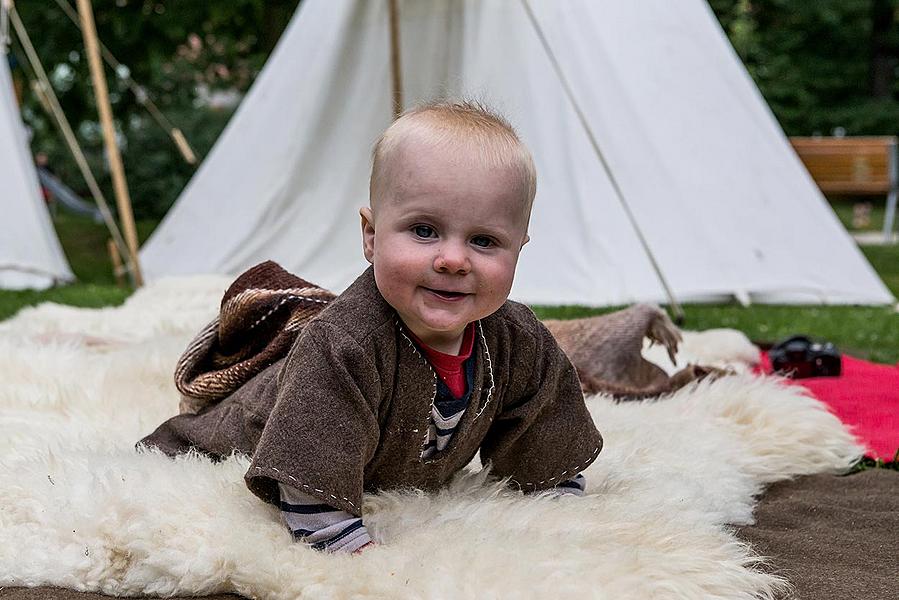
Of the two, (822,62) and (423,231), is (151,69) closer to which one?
(423,231)

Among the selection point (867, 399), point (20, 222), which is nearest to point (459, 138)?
point (867, 399)

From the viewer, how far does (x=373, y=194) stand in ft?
4.68

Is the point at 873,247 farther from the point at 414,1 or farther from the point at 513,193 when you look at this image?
the point at 513,193

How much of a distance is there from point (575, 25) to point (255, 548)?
3.83 m

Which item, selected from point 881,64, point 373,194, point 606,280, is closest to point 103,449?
point 373,194

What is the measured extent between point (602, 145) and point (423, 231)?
3404mm

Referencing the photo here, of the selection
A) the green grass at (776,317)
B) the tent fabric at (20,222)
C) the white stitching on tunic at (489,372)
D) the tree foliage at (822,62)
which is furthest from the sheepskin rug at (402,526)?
the tree foliage at (822,62)

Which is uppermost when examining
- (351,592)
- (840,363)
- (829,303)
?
(351,592)

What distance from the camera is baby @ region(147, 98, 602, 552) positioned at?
1346 mm

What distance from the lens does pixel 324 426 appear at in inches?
52.9

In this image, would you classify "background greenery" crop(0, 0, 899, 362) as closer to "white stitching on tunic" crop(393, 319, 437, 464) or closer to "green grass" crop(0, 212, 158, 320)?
"green grass" crop(0, 212, 158, 320)

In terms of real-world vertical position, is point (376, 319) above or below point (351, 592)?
above

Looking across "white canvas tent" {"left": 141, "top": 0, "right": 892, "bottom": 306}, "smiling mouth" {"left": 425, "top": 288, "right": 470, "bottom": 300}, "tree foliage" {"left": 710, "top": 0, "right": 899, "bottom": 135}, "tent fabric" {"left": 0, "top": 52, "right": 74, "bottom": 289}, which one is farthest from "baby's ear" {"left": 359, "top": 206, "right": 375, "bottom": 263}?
"tree foliage" {"left": 710, "top": 0, "right": 899, "bottom": 135}

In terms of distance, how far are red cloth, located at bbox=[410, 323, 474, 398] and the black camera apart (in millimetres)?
1616
